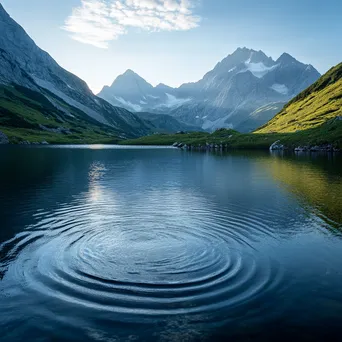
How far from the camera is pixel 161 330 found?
47.1 ft

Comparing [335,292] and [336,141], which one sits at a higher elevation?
[336,141]

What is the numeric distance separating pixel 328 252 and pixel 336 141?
136 meters

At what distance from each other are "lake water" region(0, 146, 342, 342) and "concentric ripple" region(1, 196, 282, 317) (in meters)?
0.09

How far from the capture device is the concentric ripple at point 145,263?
17.1 m

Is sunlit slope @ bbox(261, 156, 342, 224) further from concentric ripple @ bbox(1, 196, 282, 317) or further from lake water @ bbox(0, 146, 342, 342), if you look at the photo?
concentric ripple @ bbox(1, 196, 282, 317)

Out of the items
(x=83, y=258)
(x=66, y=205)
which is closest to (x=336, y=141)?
(x=66, y=205)

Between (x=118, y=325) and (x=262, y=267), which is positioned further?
(x=262, y=267)

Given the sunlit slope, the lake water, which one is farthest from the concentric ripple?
the sunlit slope

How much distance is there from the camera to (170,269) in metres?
20.9

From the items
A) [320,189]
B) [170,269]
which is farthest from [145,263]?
[320,189]

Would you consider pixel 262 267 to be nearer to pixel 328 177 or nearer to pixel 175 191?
pixel 175 191

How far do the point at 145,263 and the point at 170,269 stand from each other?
78.3 inches

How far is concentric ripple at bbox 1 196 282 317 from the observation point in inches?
672

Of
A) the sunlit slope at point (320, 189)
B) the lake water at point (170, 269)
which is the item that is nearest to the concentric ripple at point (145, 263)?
the lake water at point (170, 269)
